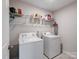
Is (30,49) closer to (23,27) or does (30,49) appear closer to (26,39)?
(26,39)

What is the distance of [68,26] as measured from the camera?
3.01m

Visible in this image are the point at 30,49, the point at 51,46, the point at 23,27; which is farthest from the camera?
the point at 23,27

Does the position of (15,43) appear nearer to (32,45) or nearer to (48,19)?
(32,45)

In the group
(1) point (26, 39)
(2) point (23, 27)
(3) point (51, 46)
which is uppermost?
(2) point (23, 27)

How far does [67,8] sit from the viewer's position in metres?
3.02

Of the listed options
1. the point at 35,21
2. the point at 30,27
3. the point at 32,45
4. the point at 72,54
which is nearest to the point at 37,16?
the point at 35,21

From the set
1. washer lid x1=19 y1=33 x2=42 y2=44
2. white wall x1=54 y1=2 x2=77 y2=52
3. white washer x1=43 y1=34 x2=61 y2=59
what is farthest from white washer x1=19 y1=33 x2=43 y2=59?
white wall x1=54 y1=2 x2=77 y2=52

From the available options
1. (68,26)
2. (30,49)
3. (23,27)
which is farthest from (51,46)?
(23,27)

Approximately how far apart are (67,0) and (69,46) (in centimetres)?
192

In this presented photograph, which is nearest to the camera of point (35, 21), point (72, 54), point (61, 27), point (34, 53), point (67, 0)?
point (34, 53)

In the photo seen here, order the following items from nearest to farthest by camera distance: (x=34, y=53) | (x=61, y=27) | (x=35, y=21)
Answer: (x=34, y=53)
(x=35, y=21)
(x=61, y=27)

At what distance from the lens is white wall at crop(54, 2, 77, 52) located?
109 inches

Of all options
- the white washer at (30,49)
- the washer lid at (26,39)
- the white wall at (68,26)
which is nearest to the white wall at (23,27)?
the washer lid at (26,39)

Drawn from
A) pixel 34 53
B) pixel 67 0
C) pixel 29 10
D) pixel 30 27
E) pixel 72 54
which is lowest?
pixel 72 54
